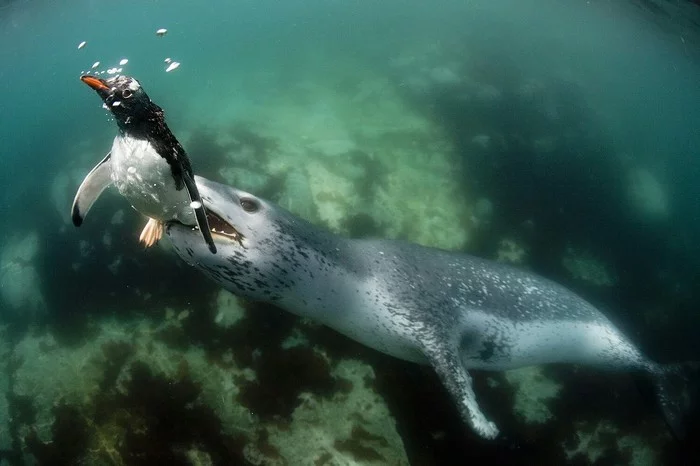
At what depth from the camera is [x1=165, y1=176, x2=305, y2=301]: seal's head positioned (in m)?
2.87

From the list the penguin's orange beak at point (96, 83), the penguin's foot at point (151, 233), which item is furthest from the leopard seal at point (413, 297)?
the penguin's orange beak at point (96, 83)

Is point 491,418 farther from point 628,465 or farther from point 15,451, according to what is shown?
point 15,451

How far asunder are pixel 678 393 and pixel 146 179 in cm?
664

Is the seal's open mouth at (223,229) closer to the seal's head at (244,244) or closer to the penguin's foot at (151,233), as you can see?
the seal's head at (244,244)

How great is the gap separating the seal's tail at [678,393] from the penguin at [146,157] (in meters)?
5.91

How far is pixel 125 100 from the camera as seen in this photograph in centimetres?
183

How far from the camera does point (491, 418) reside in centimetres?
479

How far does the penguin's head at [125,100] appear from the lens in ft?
5.85

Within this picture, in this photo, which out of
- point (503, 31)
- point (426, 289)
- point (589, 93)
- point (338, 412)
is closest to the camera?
point (426, 289)

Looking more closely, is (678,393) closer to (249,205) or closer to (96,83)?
(249,205)

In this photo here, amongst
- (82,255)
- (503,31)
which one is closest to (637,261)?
(82,255)

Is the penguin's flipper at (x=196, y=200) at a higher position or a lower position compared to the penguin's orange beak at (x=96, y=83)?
lower

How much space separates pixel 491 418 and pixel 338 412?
187 cm

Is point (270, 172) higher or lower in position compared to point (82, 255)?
higher
